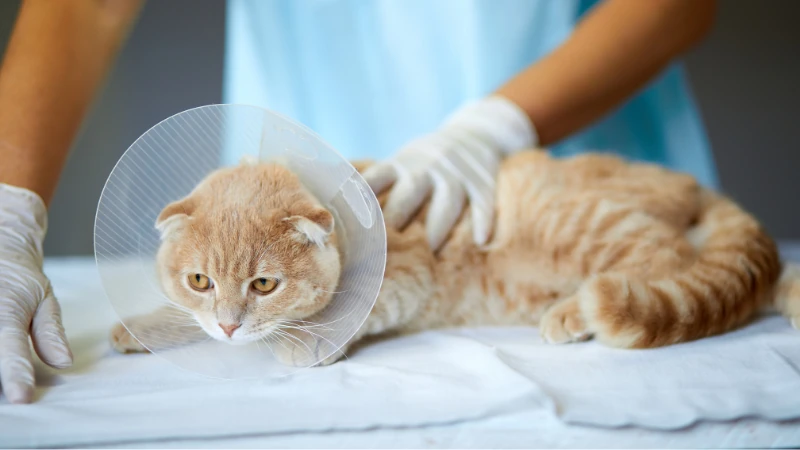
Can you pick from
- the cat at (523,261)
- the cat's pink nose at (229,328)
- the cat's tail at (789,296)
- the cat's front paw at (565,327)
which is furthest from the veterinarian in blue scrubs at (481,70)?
the cat's pink nose at (229,328)

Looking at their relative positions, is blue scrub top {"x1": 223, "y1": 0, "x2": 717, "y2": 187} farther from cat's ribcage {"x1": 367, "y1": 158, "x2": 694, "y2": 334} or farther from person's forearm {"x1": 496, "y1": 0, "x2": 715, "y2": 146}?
cat's ribcage {"x1": 367, "y1": 158, "x2": 694, "y2": 334}

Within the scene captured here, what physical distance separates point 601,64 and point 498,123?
422 mm

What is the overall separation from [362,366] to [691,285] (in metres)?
0.71

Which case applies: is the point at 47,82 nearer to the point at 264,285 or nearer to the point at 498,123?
the point at 264,285

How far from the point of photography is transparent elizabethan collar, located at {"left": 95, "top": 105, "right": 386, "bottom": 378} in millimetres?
910

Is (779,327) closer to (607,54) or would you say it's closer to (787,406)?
(787,406)

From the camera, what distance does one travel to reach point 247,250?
97 cm

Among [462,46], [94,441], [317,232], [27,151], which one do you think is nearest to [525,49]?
[462,46]

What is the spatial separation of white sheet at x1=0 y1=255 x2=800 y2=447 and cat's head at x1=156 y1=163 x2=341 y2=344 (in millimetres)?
124

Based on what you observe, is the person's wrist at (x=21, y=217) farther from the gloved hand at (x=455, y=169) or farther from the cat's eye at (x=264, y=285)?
the gloved hand at (x=455, y=169)

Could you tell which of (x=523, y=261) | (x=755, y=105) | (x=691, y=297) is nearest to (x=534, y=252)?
(x=523, y=261)

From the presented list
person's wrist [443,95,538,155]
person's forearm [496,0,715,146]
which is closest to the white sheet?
person's wrist [443,95,538,155]

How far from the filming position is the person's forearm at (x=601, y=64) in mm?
1808

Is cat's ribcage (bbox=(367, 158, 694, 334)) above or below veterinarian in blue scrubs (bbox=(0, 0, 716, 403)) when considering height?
below
